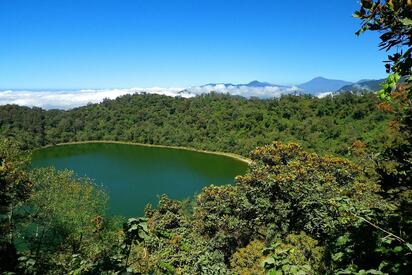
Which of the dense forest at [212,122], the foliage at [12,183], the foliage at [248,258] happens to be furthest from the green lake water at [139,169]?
the foliage at [248,258]

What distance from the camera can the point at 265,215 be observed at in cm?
1280

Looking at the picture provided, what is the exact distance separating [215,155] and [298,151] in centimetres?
4179

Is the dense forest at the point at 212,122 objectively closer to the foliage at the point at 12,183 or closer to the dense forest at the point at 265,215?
the dense forest at the point at 265,215

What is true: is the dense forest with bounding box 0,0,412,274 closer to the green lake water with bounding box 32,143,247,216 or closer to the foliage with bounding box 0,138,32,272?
the foliage with bounding box 0,138,32,272

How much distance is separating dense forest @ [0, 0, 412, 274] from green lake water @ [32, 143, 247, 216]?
12.1 m

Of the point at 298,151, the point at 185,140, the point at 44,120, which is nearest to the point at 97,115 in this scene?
the point at 44,120

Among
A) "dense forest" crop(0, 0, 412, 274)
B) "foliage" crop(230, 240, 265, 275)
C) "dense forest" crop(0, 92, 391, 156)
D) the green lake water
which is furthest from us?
"dense forest" crop(0, 92, 391, 156)

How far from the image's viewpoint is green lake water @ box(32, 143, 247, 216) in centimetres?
3668

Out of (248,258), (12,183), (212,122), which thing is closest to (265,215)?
(248,258)

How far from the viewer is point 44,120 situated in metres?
80.8

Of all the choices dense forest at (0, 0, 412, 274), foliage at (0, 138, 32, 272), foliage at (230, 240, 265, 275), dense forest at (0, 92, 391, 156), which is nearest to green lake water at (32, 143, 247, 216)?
dense forest at (0, 92, 391, 156)

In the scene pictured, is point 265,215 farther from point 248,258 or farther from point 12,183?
point 12,183

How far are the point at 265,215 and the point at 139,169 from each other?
41698mm

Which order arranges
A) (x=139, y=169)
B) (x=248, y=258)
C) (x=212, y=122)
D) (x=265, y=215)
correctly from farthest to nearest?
(x=212, y=122)
(x=139, y=169)
(x=265, y=215)
(x=248, y=258)
